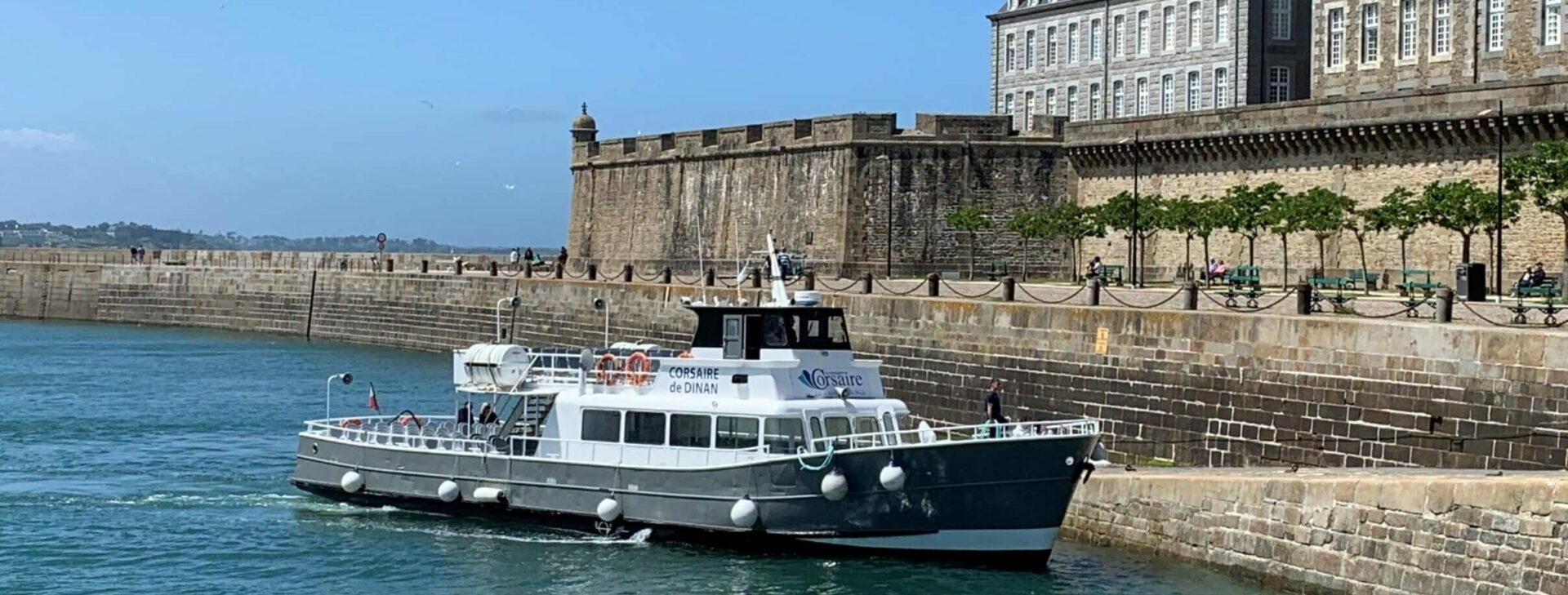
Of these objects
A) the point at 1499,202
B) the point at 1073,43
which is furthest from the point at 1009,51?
the point at 1499,202

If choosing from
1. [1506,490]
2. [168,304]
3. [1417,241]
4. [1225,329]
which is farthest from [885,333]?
[168,304]

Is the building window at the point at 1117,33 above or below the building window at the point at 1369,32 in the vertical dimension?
above

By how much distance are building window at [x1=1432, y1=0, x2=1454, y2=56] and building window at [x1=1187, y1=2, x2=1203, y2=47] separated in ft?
37.7

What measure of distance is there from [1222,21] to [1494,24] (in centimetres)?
1257

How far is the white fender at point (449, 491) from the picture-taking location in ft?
93.6

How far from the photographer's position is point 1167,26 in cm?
6550

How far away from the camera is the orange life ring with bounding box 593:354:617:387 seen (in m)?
28.0

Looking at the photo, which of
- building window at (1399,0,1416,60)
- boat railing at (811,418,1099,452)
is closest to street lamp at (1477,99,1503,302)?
building window at (1399,0,1416,60)

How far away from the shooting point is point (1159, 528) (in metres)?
24.9

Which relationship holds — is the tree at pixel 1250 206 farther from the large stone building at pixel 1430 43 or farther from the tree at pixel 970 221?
the tree at pixel 970 221

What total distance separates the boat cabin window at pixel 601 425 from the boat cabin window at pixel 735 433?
1559 millimetres

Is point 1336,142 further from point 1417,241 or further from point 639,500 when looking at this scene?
point 639,500

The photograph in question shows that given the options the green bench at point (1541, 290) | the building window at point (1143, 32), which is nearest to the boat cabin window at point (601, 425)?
the green bench at point (1541, 290)

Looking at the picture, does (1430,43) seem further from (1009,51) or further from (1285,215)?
(1009,51)
